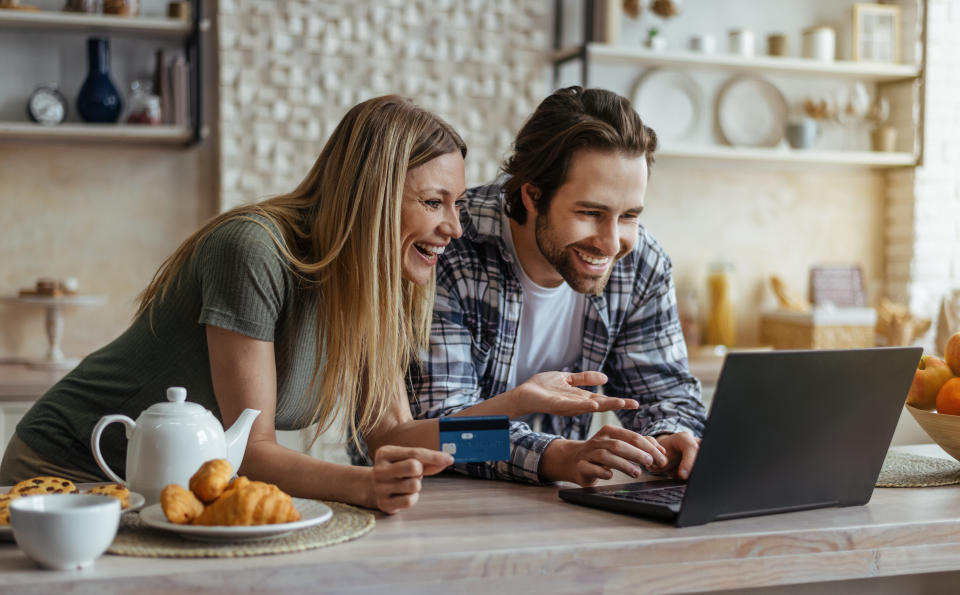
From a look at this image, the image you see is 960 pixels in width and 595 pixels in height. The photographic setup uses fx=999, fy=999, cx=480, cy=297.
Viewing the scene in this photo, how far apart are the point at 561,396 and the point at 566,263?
429mm

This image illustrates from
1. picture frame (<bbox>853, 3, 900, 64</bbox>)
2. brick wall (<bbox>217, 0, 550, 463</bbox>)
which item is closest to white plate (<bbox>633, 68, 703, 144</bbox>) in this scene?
brick wall (<bbox>217, 0, 550, 463</bbox>)

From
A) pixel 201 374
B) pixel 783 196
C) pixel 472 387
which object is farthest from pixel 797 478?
pixel 783 196

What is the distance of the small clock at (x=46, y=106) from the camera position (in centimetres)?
320

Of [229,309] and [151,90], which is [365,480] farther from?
[151,90]

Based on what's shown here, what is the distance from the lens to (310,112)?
11.2 ft

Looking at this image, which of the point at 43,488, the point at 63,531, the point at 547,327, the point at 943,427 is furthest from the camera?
the point at 547,327

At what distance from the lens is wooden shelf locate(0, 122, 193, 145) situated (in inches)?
122

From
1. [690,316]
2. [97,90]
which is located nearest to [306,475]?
[97,90]

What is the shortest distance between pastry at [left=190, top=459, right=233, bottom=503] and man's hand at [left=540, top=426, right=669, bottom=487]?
538 millimetres

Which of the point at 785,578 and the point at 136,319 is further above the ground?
the point at 136,319

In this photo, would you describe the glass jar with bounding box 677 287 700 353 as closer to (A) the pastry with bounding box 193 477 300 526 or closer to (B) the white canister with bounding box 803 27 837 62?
(B) the white canister with bounding box 803 27 837 62

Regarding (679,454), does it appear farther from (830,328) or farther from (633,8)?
(633,8)

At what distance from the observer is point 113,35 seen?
3352 millimetres

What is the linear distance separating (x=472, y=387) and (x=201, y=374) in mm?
522
